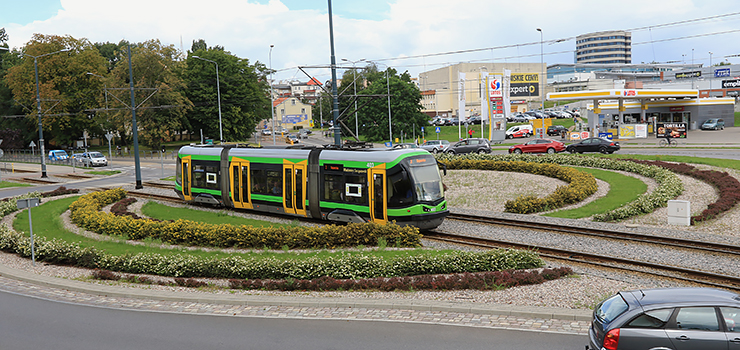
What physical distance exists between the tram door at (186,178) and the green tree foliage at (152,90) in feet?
131

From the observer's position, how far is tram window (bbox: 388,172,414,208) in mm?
17141

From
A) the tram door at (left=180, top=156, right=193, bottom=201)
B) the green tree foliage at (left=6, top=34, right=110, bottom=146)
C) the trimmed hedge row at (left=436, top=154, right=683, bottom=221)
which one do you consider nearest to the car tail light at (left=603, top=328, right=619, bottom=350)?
the trimmed hedge row at (left=436, top=154, right=683, bottom=221)

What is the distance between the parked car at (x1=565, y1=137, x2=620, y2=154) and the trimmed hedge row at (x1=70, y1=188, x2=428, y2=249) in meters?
29.4

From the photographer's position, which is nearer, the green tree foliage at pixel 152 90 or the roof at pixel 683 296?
the roof at pixel 683 296

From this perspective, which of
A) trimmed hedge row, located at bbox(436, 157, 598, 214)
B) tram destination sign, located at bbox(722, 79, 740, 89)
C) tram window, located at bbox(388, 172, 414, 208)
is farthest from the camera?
tram destination sign, located at bbox(722, 79, 740, 89)

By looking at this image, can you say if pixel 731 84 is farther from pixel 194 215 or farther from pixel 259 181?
pixel 194 215

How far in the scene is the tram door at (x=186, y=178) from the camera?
82.0ft

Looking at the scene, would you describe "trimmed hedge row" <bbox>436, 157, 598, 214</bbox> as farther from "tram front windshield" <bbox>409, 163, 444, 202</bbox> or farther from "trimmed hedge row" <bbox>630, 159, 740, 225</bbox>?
"tram front windshield" <bbox>409, 163, 444, 202</bbox>

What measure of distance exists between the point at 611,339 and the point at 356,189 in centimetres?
1175

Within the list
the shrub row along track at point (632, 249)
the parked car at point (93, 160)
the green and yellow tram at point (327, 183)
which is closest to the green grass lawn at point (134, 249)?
the green and yellow tram at point (327, 183)

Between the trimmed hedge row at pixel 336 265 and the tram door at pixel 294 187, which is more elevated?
the tram door at pixel 294 187

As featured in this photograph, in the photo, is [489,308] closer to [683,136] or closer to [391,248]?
[391,248]

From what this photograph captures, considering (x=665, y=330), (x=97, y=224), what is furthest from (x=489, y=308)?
(x=97, y=224)

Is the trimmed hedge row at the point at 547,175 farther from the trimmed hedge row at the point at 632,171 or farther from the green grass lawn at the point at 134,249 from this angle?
the green grass lawn at the point at 134,249
